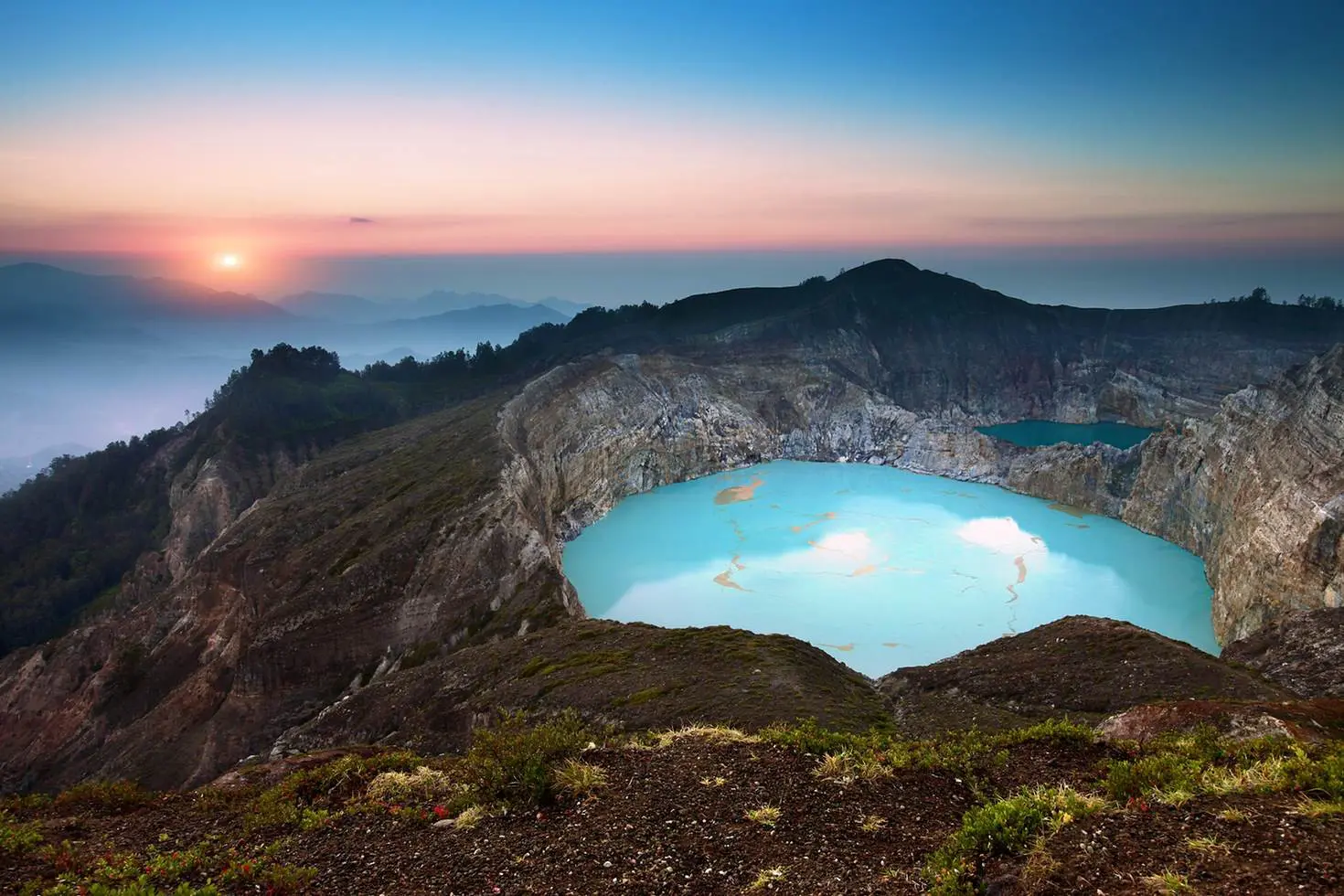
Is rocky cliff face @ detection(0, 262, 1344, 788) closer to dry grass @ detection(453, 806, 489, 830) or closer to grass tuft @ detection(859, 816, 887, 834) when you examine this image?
dry grass @ detection(453, 806, 489, 830)

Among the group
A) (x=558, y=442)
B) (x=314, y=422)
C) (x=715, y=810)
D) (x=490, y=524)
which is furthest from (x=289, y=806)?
(x=314, y=422)

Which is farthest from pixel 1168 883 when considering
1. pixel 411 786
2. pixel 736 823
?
pixel 411 786

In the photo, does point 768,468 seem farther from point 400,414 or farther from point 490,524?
point 490,524

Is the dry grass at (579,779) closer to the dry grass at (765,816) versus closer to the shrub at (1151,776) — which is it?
the dry grass at (765,816)

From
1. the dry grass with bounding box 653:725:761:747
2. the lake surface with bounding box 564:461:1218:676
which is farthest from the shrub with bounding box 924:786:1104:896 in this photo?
the lake surface with bounding box 564:461:1218:676

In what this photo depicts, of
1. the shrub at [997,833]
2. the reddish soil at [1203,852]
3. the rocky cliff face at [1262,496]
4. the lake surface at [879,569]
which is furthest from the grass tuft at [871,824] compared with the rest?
the rocky cliff face at [1262,496]

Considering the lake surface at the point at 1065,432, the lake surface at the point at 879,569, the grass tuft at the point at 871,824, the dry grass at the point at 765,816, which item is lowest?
the lake surface at the point at 879,569

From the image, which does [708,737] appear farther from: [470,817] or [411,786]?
[411,786]
